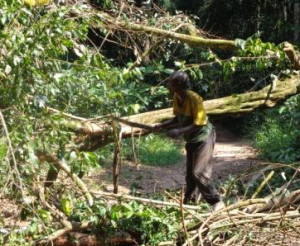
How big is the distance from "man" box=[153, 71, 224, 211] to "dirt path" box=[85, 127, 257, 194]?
7.76 ft

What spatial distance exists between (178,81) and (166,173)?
5.17 meters

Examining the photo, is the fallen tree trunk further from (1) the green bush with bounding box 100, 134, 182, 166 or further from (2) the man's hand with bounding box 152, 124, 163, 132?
(1) the green bush with bounding box 100, 134, 182, 166

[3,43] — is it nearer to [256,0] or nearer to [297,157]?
[297,157]

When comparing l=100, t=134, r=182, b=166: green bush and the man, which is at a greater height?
the man

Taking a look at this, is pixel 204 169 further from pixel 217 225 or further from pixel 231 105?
pixel 231 105

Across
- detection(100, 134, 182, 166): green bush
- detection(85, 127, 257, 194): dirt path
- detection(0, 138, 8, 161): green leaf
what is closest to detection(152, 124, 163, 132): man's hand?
detection(0, 138, 8, 161): green leaf

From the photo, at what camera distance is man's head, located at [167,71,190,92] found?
633 cm

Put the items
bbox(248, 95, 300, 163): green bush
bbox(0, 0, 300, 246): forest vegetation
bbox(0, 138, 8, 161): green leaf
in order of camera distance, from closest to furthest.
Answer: bbox(0, 138, 8, 161): green leaf < bbox(0, 0, 300, 246): forest vegetation < bbox(248, 95, 300, 163): green bush

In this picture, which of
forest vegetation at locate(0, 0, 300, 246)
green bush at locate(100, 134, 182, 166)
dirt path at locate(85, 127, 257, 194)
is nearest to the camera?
forest vegetation at locate(0, 0, 300, 246)

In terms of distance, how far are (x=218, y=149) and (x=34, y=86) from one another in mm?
10041

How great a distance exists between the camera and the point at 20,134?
4.36 m

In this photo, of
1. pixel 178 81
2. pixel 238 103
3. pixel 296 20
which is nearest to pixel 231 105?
pixel 238 103

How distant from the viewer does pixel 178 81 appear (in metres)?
6.36

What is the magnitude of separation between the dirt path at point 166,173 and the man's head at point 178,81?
2797 mm
